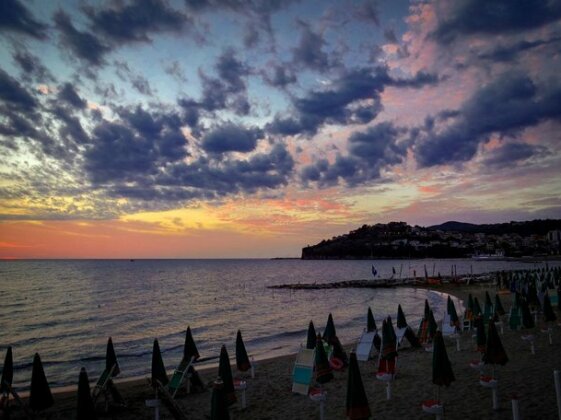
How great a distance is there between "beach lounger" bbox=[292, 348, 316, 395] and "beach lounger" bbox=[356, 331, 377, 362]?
5.30 metres

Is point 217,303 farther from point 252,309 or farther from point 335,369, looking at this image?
point 335,369

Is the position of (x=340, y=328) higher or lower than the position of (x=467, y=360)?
lower

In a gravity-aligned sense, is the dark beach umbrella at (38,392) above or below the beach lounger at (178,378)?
above

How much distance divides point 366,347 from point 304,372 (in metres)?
5.75

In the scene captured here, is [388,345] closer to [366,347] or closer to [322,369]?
[322,369]

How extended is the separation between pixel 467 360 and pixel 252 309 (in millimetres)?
34503

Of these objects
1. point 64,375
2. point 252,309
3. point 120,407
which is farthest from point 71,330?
point 120,407

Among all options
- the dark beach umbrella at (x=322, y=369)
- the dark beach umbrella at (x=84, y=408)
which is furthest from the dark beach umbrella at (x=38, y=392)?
the dark beach umbrella at (x=322, y=369)

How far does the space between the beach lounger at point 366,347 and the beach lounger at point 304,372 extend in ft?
17.4

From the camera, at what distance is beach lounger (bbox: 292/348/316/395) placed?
12562mm

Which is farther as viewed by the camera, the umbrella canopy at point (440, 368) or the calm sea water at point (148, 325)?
the calm sea water at point (148, 325)

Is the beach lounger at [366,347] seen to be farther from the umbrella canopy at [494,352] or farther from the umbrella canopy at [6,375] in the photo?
the umbrella canopy at [6,375]

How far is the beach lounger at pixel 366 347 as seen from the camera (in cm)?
1722

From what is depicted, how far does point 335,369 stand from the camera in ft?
53.3
